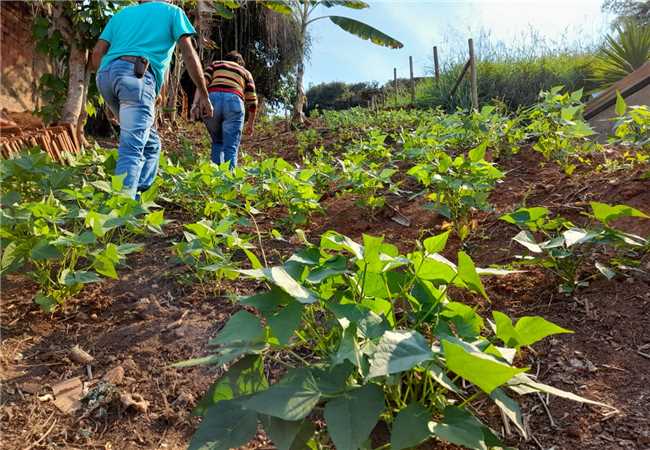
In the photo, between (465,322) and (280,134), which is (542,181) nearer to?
(465,322)

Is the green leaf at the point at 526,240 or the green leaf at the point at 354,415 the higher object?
the green leaf at the point at 526,240

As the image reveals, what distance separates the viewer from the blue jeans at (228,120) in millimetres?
4211

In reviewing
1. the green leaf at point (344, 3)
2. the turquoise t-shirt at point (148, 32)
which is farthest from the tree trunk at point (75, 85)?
the green leaf at point (344, 3)

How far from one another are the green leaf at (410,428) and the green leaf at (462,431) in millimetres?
25

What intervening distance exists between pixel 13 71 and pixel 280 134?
4439 mm

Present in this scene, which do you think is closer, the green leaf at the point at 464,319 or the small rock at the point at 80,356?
the green leaf at the point at 464,319

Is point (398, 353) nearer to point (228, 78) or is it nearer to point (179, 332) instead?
point (179, 332)

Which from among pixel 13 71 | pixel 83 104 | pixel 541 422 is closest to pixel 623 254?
pixel 541 422

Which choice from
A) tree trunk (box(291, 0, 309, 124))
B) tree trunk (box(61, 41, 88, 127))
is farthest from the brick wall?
tree trunk (box(291, 0, 309, 124))

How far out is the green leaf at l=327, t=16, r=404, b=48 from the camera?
11500 millimetres

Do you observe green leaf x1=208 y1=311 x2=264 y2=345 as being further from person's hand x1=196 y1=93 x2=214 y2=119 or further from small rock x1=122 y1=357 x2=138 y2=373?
person's hand x1=196 y1=93 x2=214 y2=119

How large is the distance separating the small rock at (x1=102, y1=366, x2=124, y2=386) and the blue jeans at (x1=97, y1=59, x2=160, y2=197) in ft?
5.09

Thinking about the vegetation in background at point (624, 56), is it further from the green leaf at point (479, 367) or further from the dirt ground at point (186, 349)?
the green leaf at point (479, 367)

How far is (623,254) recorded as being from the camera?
1.60 metres
